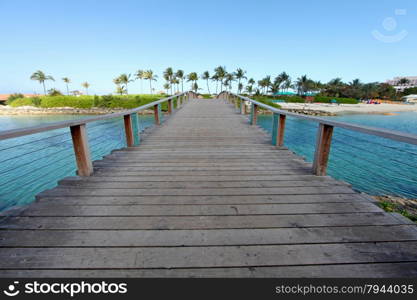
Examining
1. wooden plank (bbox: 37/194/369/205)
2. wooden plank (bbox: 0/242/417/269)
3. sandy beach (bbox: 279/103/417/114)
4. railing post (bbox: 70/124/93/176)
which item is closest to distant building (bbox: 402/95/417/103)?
sandy beach (bbox: 279/103/417/114)

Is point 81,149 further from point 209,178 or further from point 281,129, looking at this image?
point 281,129

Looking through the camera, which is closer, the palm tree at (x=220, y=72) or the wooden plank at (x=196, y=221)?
the wooden plank at (x=196, y=221)

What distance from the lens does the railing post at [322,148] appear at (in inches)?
105

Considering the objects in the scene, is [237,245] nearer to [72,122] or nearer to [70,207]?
[70,207]

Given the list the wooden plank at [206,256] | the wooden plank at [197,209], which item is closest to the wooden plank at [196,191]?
the wooden plank at [197,209]

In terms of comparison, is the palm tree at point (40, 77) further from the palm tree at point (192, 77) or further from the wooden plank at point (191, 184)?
the wooden plank at point (191, 184)

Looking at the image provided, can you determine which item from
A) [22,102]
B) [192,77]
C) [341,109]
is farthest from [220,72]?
[22,102]

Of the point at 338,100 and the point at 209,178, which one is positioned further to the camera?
the point at 338,100

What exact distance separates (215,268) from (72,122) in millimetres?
2333

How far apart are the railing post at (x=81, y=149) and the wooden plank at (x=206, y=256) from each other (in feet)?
4.57

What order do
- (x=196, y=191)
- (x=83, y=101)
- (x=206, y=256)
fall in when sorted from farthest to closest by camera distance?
(x=83, y=101)
(x=196, y=191)
(x=206, y=256)

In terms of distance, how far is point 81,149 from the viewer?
8.73 ft

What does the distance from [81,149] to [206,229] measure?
2124 mm

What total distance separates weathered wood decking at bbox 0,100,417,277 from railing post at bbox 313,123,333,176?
0.48ft
